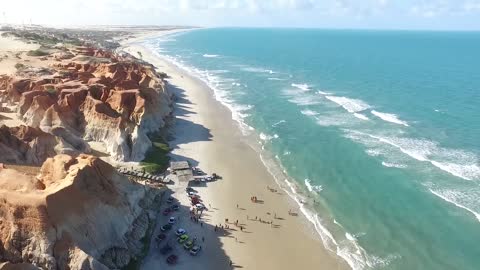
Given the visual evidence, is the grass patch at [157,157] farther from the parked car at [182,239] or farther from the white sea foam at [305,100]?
the white sea foam at [305,100]

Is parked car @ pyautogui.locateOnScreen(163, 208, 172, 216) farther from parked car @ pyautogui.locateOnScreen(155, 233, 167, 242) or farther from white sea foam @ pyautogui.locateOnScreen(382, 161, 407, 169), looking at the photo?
white sea foam @ pyautogui.locateOnScreen(382, 161, 407, 169)

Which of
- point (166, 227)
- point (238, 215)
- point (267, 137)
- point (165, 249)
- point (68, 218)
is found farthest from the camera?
point (267, 137)

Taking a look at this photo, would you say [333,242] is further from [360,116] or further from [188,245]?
[360,116]

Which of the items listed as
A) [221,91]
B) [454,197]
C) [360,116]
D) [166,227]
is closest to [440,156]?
[454,197]

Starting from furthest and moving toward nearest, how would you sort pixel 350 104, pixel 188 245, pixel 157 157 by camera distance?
pixel 350 104 < pixel 157 157 < pixel 188 245

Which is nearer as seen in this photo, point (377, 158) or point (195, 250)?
point (195, 250)

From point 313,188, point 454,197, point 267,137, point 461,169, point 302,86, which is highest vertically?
point 461,169

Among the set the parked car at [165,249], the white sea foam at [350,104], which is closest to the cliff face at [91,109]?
the parked car at [165,249]

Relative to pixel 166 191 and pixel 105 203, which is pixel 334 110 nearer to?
pixel 166 191
